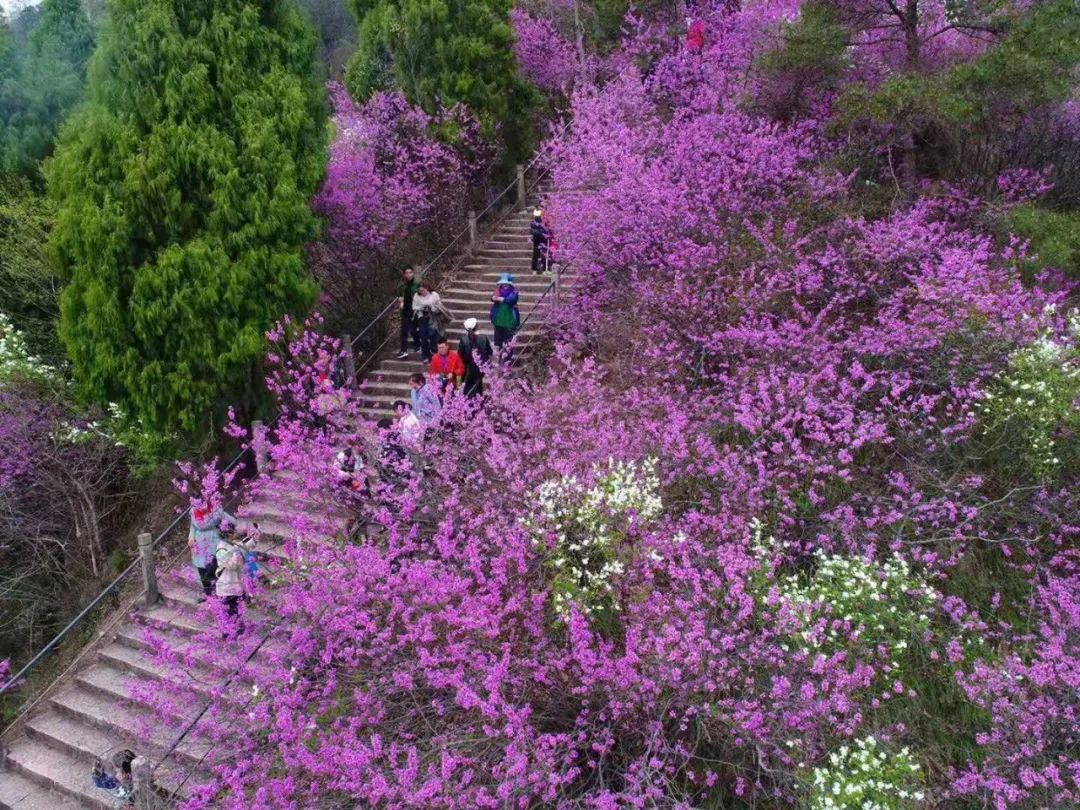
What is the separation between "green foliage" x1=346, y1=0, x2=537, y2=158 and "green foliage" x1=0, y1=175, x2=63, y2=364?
7.78m

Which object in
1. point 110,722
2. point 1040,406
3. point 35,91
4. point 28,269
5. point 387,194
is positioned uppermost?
point 35,91

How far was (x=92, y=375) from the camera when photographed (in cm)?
1096

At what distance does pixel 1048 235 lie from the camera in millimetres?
10031

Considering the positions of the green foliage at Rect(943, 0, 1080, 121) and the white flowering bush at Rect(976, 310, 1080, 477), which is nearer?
the white flowering bush at Rect(976, 310, 1080, 477)

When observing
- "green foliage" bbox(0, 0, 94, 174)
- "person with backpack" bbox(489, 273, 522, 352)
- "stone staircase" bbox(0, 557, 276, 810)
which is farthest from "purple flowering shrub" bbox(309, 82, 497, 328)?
"stone staircase" bbox(0, 557, 276, 810)

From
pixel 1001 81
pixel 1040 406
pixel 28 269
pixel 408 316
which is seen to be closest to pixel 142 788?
pixel 408 316

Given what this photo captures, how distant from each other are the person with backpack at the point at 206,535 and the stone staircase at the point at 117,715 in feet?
1.94

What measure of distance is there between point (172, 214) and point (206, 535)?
15.8 ft

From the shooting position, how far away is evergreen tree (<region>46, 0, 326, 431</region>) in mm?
10672

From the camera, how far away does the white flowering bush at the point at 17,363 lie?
1200cm

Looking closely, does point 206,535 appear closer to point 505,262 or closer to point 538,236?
point 538,236

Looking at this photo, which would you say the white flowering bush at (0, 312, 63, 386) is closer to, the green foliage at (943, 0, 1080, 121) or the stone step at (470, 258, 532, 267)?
the stone step at (470, 258, 532, 267)

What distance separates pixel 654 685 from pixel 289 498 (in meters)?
5.81

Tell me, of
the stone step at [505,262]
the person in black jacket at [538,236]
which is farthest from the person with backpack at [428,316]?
the stone step at [505,262]
